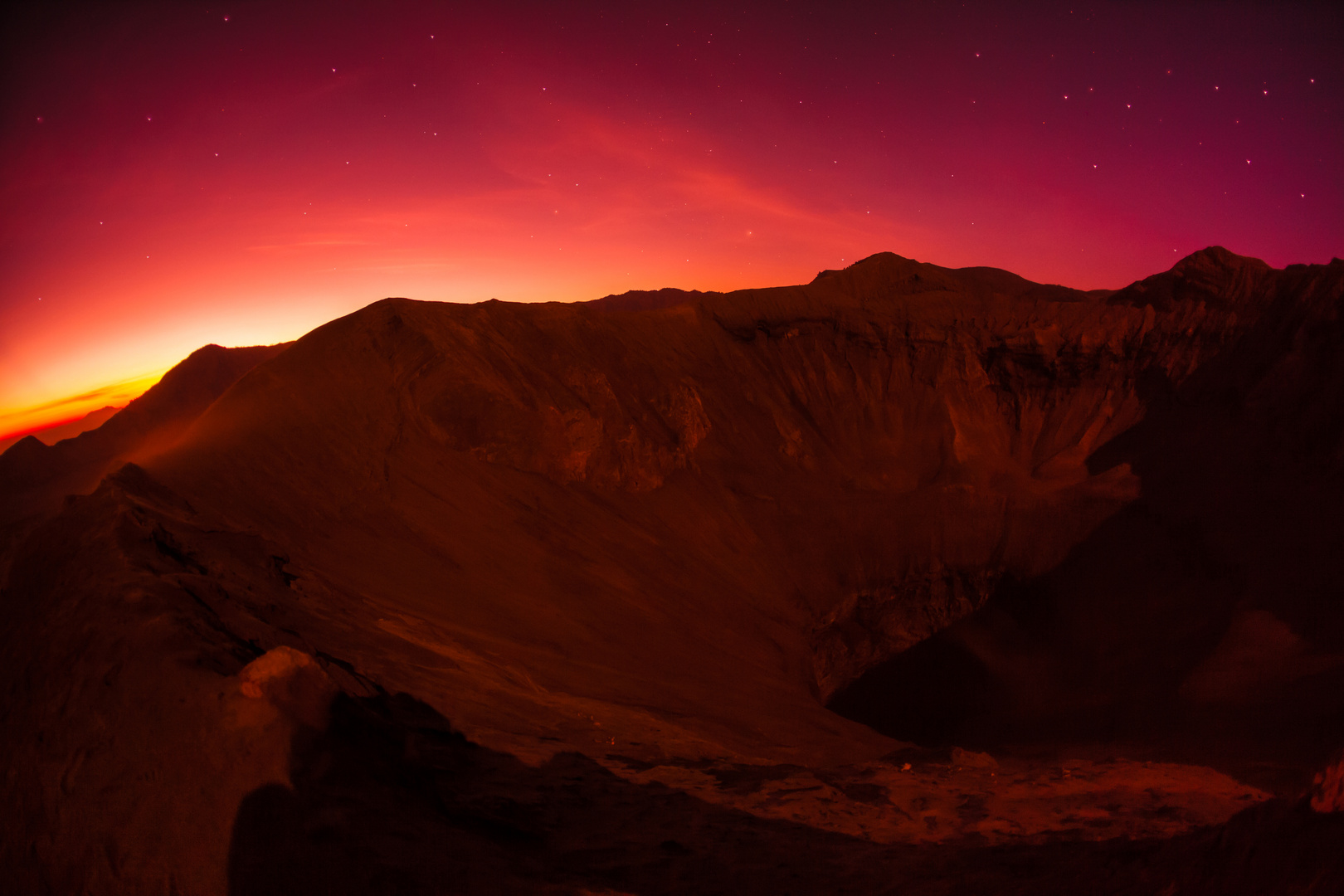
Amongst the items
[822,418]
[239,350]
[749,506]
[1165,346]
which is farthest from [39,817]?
[239,350]

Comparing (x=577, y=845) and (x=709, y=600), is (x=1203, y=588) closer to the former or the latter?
(x=709, y=600)

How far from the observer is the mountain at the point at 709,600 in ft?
19.0

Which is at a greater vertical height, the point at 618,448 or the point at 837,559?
the point at 618,448

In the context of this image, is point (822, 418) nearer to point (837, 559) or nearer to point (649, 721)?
point (837, 559)

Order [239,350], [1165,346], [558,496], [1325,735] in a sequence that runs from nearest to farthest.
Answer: [1325,735], [558,496], [1165,346], [239,350]

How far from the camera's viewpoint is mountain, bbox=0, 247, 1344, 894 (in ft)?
19.0

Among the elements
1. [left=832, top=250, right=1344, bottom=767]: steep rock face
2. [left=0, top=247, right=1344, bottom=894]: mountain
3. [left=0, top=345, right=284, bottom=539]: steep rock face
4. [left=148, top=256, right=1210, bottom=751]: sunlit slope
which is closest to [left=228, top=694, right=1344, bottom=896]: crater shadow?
[left=0, top=247, right=1344, bottom=894]: mountain

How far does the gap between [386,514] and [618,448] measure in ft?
31.9

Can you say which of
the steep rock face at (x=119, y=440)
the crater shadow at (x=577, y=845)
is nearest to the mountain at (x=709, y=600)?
the crater shadow at (x=577, y=845)

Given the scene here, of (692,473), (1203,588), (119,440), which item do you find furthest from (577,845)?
(119,440)

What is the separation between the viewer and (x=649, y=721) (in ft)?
39.9

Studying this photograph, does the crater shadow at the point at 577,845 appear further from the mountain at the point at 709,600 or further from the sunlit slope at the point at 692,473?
the sunlit slope at the point at 692,473

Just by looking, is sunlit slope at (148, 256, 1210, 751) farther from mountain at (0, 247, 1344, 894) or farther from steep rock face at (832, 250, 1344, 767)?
steep rock face at (832, 250, 1344, 767)

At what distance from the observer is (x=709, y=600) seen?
2252 centimetres
